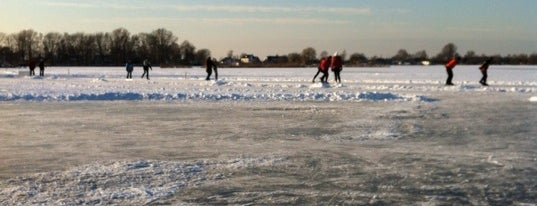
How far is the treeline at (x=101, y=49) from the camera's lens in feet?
340

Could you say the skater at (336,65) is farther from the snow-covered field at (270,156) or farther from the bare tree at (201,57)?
the bare tree at (201,57)

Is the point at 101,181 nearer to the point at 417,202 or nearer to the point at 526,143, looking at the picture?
the point at 417,202

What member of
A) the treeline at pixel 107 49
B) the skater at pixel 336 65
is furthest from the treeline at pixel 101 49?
the skater at pixel 336 65

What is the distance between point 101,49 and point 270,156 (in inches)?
4172

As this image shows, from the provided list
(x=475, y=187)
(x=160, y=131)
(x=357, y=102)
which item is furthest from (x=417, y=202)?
(x=357, y=102)

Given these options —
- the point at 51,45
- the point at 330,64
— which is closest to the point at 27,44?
the point at 51,45

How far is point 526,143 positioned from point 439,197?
3.11 m

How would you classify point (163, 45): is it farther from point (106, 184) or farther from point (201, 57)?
point (106, 184)

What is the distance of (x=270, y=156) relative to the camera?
6094 millimetres

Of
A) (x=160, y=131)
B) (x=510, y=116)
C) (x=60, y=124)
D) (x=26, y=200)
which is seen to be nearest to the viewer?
(x=26, y=200)

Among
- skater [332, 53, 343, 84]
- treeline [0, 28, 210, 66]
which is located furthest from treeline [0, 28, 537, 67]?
skater [332, 53, 343, 84]

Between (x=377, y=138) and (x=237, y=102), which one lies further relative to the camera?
(x=237, y=102)

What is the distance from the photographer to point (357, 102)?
44.6 ft

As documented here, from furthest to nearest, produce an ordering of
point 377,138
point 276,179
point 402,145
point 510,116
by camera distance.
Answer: point 510,116
point 377,138
point 402,145
point 276,179
